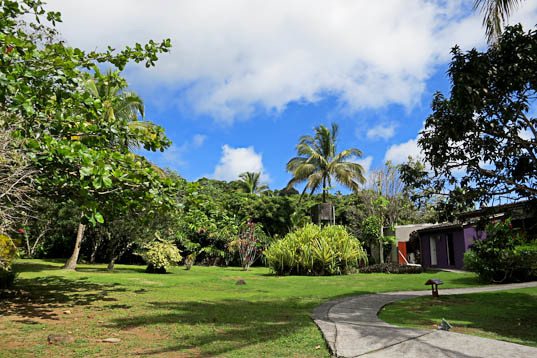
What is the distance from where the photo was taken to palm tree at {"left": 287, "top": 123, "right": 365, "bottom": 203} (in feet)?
90.2

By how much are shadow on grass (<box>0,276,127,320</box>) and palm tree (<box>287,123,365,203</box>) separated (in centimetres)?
1858

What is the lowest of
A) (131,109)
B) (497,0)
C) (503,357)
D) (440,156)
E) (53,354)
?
(53,354)

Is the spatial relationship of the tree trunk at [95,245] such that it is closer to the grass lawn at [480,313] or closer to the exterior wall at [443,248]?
the grass lawn at [480,313]

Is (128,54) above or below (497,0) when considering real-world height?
below

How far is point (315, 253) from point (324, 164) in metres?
11.6

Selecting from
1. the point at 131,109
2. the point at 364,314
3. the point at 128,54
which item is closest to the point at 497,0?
the point at 364,314

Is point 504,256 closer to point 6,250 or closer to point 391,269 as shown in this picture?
point 391,269

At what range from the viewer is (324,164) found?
91.0ft

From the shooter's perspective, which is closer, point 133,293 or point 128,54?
point 128,54

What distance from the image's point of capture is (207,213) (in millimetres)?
28281

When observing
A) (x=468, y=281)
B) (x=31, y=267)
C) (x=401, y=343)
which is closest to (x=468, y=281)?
(x=468, y=281)

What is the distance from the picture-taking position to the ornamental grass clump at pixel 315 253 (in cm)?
1722

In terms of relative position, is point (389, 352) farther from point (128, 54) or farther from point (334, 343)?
point (128, 54)

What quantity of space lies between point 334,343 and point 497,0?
859 cm
